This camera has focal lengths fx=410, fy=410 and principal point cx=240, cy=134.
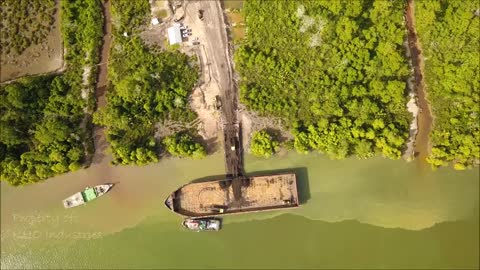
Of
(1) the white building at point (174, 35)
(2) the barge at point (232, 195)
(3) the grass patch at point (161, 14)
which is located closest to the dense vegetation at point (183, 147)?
(2) the barge at point (232, 195)

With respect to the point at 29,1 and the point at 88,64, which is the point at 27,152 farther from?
the point at 29,1

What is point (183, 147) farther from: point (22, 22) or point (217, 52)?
point (22, 22)

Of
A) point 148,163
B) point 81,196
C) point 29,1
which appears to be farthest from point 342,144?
point 29,1

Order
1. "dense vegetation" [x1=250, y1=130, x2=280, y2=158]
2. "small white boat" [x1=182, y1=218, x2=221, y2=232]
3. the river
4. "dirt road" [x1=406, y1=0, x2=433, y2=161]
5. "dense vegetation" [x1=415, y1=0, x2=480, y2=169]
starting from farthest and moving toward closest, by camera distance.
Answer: "dirt road" [x1=406, y1=0, x2=433, y2=161] < the river < "small white boat" [x1=182, y1=218, x2=221, y2=232] < "dense vegetation" [x1=250, y1=130, x2=280, y2=158] < "dense vegetation" [x1=415, y1=0, x2=480, y2=169]

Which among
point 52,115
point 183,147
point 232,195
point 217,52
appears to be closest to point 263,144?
point 232,195

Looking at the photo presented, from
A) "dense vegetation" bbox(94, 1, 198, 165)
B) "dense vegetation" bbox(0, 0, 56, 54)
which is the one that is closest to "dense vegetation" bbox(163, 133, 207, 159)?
"dense vegetation" bbox(94, 1, 198, 165)

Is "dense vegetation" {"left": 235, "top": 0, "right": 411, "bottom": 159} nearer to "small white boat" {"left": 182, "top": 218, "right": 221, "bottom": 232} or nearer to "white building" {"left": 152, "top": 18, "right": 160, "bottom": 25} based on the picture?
"white building" {"left": 152, "top": 18, "right": 160, "bottom": 25}
